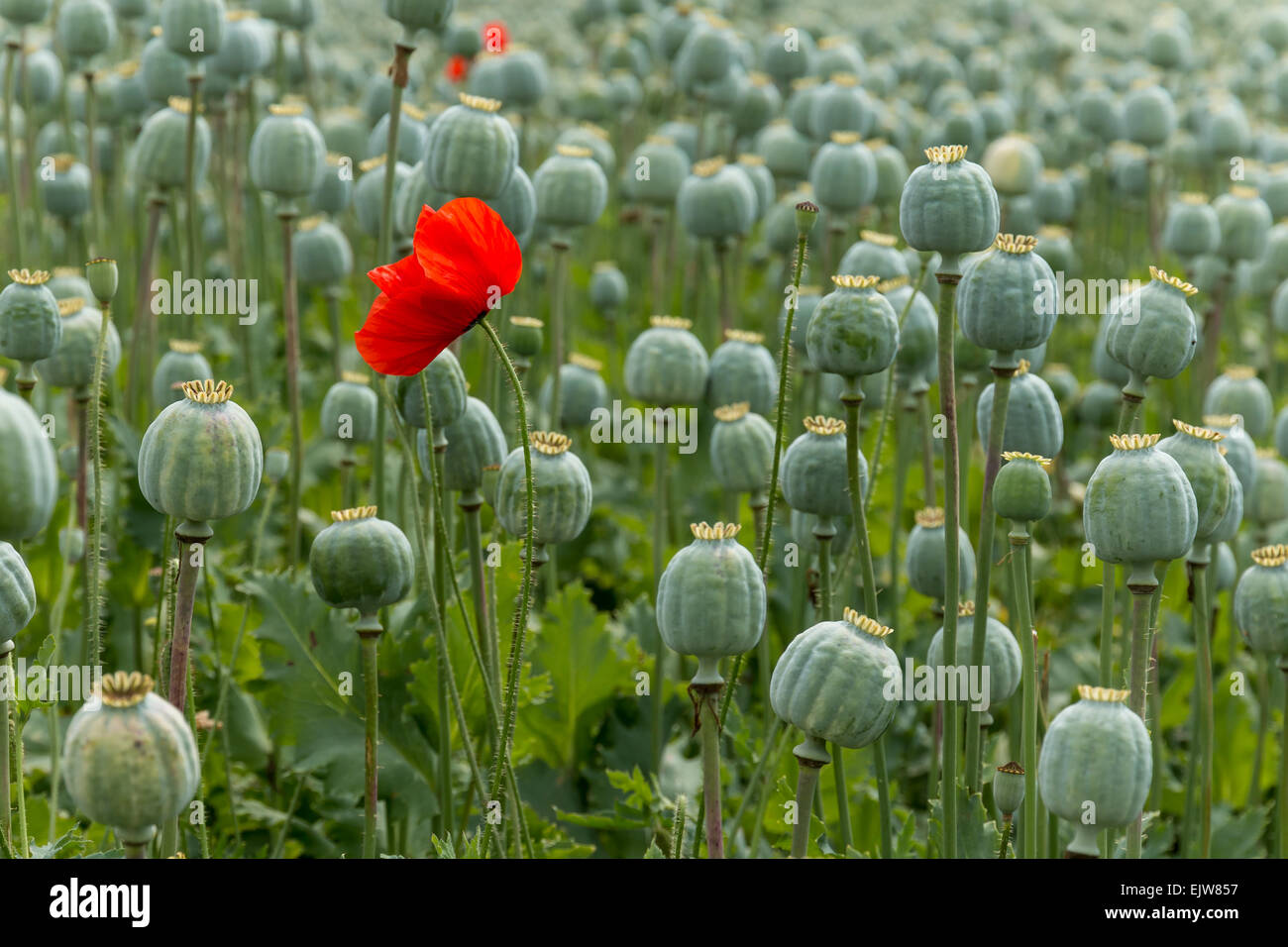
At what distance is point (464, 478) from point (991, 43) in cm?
453

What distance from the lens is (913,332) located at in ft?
7.03

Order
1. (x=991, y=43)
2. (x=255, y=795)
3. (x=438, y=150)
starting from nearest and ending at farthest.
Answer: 1. (x=438, y=150)
2. (x=255, y=795)
3. (x=991, y=43)

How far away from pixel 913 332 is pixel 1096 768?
106cm

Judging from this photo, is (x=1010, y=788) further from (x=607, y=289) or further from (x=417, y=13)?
(x=607, y=289)

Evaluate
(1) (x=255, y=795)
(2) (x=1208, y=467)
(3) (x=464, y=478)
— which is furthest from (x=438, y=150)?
(1) (x=255, y=795)

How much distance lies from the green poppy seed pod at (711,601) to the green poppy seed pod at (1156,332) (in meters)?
0.55

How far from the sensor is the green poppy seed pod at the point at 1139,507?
4.42 feet

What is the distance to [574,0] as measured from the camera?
9156 mm

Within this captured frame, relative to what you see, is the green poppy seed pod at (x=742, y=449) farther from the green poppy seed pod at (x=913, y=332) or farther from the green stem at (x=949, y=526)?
the green stem at (x=949, y=526)

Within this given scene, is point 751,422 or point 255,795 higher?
point 751,422

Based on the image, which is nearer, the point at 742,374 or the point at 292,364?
the point at 742,374

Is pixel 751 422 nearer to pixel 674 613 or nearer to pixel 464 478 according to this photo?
pixel 464 478

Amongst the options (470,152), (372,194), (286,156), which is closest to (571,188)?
(372,194)
